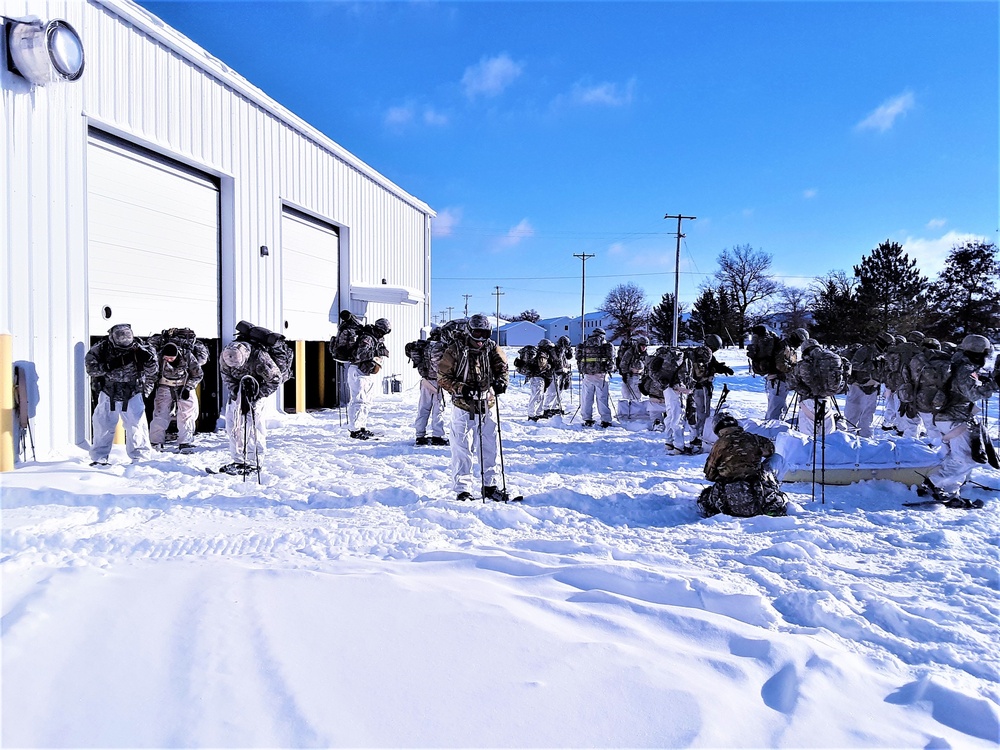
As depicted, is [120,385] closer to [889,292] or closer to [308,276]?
[308,276]

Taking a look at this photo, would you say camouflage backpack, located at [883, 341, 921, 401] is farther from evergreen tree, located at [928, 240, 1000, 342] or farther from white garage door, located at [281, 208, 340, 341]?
evergreen tree, located at [928, 240, 1000, 342]

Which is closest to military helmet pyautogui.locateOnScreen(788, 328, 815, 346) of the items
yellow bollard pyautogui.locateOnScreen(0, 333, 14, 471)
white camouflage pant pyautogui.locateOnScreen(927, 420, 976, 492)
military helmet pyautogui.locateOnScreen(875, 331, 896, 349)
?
military helmet pyautogui.locateOnScreen(875, 331, 896, 349)

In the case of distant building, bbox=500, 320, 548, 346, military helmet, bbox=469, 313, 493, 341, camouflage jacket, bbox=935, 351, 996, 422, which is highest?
distant building, bbox=500, 320, 548, 346

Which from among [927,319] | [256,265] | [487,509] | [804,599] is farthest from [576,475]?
[927,319]

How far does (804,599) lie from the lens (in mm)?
3801

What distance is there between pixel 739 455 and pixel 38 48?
930 cm

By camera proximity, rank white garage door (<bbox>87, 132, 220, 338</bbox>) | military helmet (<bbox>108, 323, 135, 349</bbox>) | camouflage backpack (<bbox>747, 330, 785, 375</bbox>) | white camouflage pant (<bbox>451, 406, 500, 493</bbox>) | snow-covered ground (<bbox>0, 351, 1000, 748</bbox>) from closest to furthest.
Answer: snow-covered ground (<bbox>0, 351, 1000, 748</bbox>)
white camouflage pant (<bbox>451, 406, 500, 493</bbox>)
military helmet (<bbox>108, 323, 135, 349</bbox>)
white garage door (<bbox>87, 132, 220, 338</bbox>)
camouflage backpack (<bbox>747, 330, 785, 375</bbox>)

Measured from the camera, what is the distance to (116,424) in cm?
766

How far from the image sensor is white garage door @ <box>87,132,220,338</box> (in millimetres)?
8758

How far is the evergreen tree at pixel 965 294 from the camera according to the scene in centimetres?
3081

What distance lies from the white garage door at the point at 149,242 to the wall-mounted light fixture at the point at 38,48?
1.37m

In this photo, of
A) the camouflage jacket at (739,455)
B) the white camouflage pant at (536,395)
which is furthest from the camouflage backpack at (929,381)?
the white camouflage pant at (536,395)

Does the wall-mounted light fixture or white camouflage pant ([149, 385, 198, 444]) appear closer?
the wall-mounted light fixture

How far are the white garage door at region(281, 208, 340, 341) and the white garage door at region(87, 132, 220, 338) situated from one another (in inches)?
87.5
